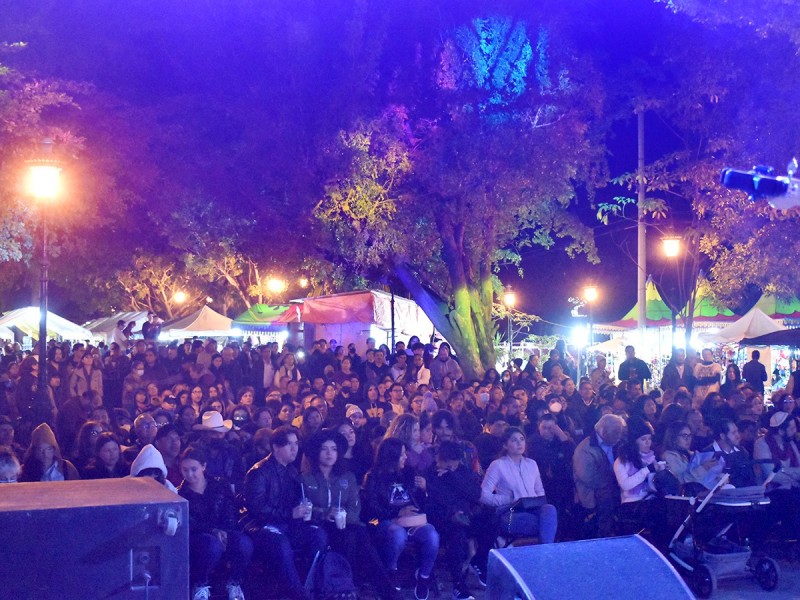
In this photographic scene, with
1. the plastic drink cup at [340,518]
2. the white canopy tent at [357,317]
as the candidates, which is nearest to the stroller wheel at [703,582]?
the plastic drink cup at [340,518]

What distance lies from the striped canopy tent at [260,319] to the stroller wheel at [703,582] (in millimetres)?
19908

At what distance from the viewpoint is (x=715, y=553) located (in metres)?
8.37

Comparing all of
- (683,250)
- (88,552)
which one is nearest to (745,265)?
(683,250)

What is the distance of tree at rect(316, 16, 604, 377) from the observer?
17.3 meters

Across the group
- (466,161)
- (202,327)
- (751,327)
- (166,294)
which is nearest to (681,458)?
(466,161)

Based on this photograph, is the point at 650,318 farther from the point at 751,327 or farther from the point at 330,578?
the point at 330,578

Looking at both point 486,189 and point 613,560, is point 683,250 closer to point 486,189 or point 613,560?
point 486,189

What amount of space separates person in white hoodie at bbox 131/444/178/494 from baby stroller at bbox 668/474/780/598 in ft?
14.1

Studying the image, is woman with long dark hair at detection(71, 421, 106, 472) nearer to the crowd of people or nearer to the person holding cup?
the crowd of people

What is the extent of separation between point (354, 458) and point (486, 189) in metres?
9.56

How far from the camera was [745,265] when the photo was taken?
1883cm

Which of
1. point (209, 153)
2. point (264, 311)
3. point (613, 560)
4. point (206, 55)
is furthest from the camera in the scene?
point (264, 311)

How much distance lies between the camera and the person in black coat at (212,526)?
7332 millimetres

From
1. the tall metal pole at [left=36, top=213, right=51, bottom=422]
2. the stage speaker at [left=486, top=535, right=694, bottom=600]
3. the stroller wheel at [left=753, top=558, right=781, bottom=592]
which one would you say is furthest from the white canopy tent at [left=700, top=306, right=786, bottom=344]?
the stage speaker at [left=486, top=535, right=694, bottom=600]
